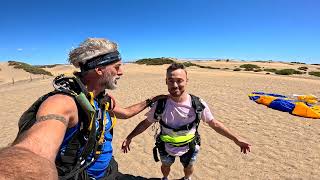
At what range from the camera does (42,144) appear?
5.35 ft

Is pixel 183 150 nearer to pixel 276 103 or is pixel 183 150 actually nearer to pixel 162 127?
pixel 162 127

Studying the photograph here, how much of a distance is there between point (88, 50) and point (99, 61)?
151 mm

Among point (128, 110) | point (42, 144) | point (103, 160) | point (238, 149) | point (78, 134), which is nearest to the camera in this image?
point (42, 144)

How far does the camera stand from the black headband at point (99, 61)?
9.07ft

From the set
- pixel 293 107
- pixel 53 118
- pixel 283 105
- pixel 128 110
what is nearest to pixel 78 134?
pixel 53 118

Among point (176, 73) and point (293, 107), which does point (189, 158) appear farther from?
point (293, 107)

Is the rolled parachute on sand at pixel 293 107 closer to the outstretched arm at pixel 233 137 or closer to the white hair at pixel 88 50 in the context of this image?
the outstretched arm at pixel 233 137

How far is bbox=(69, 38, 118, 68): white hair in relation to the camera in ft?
9.09

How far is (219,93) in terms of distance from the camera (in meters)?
16.4

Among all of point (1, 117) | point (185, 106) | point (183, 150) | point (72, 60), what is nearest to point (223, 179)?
point (183, 150)

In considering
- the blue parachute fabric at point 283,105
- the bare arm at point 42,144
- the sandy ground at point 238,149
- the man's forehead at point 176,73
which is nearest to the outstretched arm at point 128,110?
the man's forehead at point 176,73

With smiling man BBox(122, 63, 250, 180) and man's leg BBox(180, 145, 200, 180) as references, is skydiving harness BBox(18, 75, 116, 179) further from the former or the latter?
man's leg BBox(180, 145, 200, 180)

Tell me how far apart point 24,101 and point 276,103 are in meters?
12.4

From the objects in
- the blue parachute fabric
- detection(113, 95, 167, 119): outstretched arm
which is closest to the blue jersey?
detection(113, 95, 167, 119): outstretched arm
